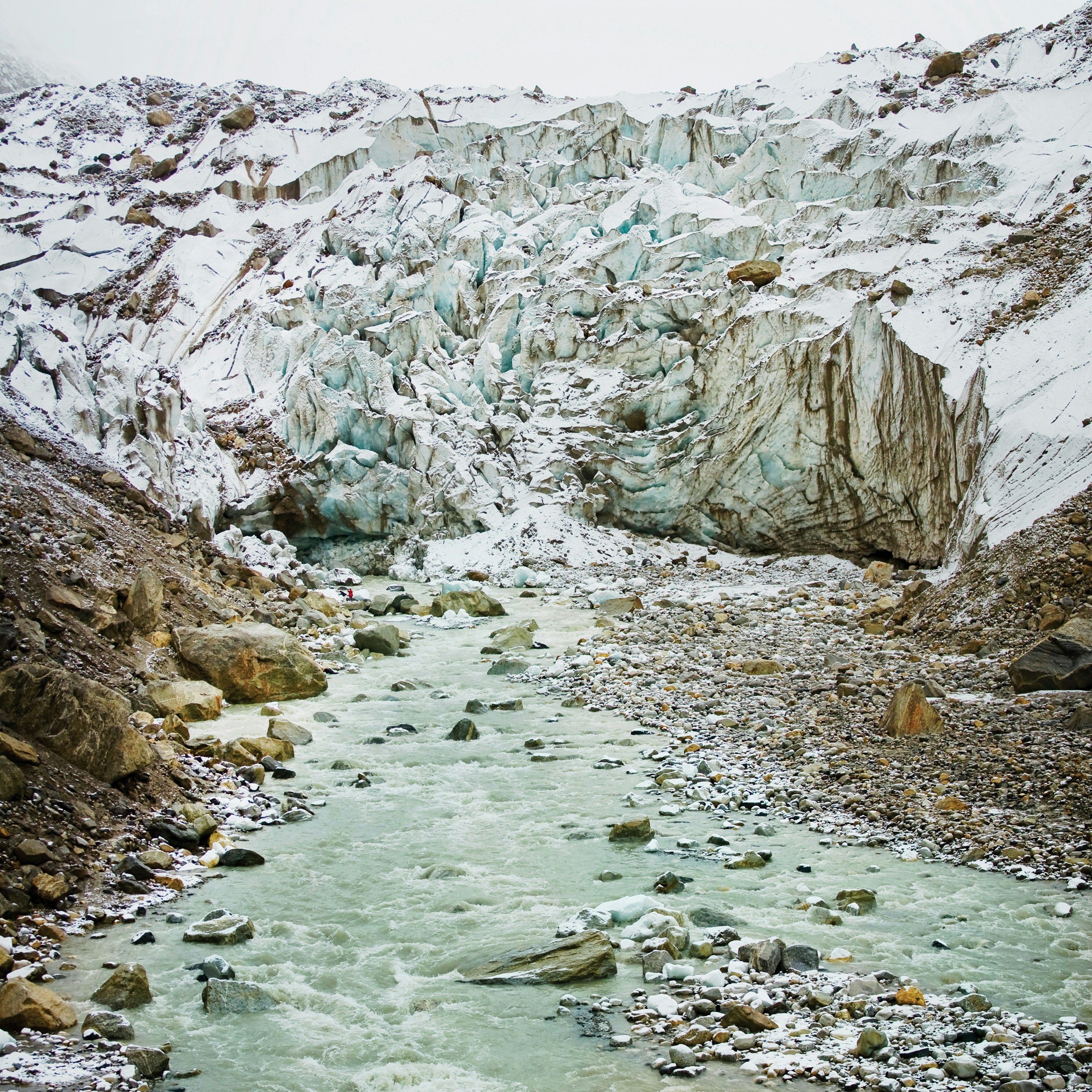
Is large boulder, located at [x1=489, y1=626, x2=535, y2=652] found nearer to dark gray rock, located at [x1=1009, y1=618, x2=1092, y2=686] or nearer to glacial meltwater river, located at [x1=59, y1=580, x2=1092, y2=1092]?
glacial meltwater river, located at [x1=59, y1=580, x2=1092, y2=1092]

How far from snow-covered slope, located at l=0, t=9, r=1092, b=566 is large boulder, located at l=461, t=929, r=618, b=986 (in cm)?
1071

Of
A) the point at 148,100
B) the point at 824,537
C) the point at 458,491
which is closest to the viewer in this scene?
the point at 824,537

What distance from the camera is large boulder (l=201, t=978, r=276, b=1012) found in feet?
17.3

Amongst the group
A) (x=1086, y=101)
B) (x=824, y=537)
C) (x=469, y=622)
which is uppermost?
(x=1086, y=101)

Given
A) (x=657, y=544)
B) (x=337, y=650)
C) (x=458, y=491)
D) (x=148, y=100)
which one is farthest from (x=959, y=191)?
(x=148, y=100)

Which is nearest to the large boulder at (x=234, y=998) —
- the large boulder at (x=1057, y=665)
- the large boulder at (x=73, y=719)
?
the large boulder at (x=73, y=719)

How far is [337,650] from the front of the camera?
1532cm

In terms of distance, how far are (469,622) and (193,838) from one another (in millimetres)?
11355

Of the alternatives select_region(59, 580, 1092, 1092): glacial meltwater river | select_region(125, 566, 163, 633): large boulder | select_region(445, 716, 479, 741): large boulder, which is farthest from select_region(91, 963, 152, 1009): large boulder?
select_region(125, 566, 163, 633): large boulder

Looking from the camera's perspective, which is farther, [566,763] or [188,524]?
[188,524]

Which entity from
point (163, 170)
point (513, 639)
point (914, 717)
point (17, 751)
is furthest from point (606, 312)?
point (163, 170)

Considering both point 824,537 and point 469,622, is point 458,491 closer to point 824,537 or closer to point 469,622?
point 469,622

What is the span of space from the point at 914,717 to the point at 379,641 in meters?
9.37

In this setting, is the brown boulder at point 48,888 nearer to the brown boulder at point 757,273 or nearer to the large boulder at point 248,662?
the large boulder at point 248,662
